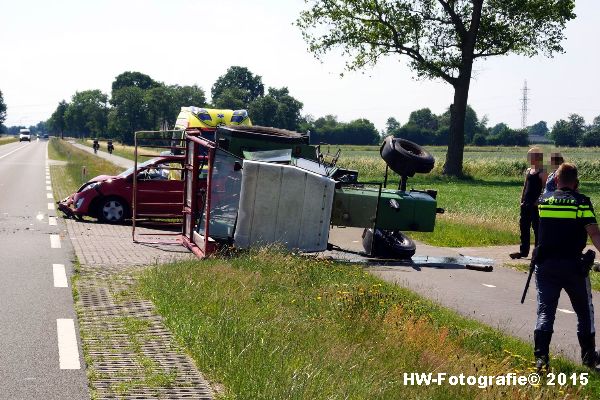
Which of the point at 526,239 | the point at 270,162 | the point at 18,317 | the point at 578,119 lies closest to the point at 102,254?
the point at 270,162

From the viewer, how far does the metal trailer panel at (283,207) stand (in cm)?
1292

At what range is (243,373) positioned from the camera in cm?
598

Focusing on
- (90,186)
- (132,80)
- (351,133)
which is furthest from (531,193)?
(132,80)

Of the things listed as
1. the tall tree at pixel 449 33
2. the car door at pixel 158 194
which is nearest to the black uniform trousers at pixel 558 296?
the car door at pixel 158 194

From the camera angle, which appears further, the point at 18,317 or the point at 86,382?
the point at 18,317

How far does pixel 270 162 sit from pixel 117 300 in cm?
477

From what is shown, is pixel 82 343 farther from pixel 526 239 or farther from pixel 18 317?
pixel 526 239

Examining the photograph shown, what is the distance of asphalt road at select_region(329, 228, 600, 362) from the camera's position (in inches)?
357

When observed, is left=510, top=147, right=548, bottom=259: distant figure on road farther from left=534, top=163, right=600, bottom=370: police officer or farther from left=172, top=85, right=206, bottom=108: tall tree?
left=172, top=85, right=206, bottom=108: tall tree

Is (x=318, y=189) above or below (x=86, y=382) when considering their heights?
above

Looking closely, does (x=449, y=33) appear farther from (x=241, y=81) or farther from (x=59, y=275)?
(x=241, y=81)

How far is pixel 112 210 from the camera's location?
19.3 metres

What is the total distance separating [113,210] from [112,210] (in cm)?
2

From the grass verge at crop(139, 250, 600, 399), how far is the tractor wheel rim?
8536mm
